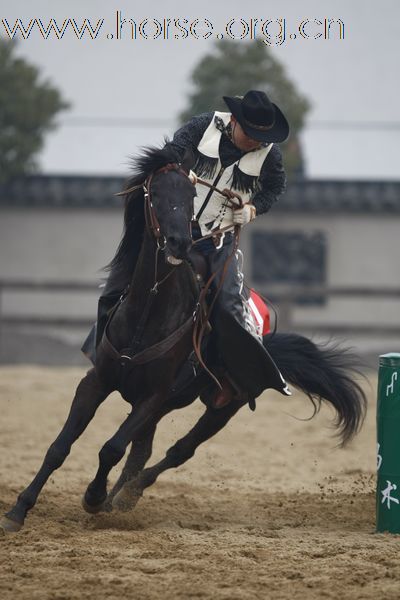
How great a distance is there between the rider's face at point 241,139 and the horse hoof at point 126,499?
2.10 m

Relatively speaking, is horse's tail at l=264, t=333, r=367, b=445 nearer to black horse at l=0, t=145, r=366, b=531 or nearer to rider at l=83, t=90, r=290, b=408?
rider at l=83, t=90, r=290, b=408

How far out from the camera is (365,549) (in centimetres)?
533

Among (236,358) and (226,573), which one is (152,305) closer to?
(236,358)

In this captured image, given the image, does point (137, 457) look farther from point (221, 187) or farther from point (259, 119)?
point (259, 119)

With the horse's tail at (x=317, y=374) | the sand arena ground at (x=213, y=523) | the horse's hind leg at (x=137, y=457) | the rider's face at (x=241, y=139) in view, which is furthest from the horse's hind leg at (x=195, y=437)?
the rider's face at (x=241, y=139)

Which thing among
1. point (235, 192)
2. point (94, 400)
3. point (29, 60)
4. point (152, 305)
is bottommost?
point (94, 400)

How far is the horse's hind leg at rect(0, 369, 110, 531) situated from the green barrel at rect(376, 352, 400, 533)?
4.86ft

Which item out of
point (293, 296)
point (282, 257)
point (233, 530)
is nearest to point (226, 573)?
point (233, 530)

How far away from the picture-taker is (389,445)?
229 inches

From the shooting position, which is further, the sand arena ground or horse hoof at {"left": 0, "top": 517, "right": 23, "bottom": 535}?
horse hoof at {"left": 0, "top": 517, "right": 23, "bottom": 535}

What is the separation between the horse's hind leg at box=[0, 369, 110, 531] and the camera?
5.68 m

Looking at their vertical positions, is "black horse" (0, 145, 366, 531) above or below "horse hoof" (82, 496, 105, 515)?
above

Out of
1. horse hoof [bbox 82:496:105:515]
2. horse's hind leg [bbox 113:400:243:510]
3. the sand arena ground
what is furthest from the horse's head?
horse's hind leg [bbox 113:400:243:510]

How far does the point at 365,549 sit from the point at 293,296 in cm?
1079
